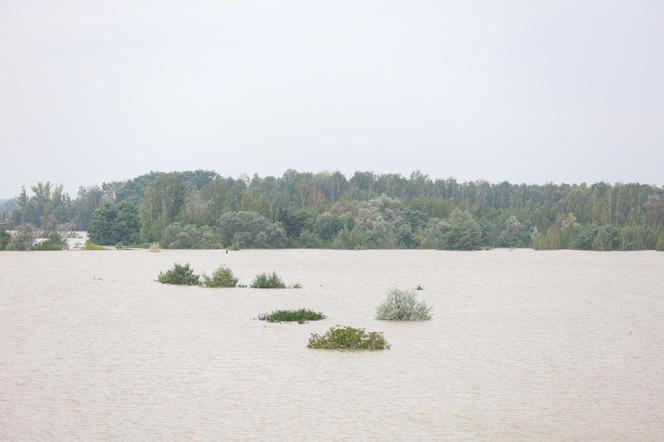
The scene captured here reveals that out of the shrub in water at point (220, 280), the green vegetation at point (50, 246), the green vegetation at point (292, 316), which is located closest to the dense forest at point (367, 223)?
the green vegetation at point (50, 246)

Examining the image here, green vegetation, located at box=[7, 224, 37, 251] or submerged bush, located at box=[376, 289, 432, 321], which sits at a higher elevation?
green vegetation, located at box=[7, 224, 37, 251]

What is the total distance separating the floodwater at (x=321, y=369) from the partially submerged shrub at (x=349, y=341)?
316 millimetres

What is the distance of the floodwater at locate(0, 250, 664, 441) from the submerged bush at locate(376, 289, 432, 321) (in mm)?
575

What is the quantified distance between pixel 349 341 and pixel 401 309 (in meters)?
5.55

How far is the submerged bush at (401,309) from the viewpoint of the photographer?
73.1 ft

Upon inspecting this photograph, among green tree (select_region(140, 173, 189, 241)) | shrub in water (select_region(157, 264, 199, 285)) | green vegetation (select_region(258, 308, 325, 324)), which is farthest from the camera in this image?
green tree (select_region(140, 173, 189, 241))

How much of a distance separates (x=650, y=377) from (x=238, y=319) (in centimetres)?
1159

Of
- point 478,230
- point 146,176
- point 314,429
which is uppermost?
point 146,176

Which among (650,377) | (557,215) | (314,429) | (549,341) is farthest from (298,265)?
(557,215)

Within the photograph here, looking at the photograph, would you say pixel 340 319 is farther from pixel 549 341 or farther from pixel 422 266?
pixel 422 266

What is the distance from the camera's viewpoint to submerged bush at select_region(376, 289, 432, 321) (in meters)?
22.3

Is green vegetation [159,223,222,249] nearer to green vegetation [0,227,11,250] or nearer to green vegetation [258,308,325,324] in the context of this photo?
green vegetation [0,227,11,250]

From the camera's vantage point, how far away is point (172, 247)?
249ft

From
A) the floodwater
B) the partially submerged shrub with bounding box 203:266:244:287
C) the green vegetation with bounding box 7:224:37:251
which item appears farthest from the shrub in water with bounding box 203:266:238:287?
the green vegetation with bounding box 7:224:37:251
